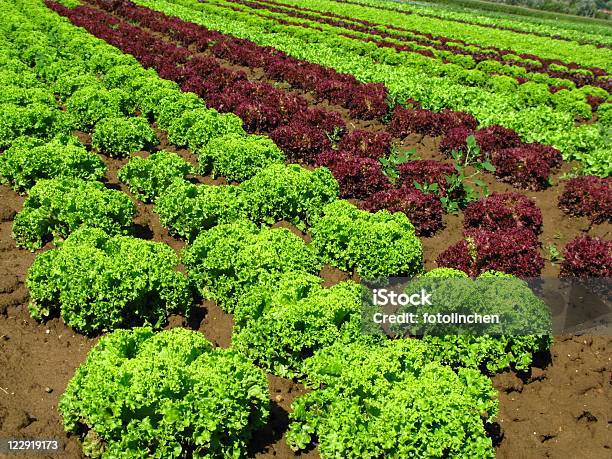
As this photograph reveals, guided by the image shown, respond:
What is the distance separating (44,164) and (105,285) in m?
4.89

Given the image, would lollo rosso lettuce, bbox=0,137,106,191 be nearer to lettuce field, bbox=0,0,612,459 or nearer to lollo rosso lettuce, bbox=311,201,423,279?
lettuce field, bbox=0,0,612,459

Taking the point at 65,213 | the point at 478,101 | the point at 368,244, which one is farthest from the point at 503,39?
the point at 65,213

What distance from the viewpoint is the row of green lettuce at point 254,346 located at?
5.20 meters

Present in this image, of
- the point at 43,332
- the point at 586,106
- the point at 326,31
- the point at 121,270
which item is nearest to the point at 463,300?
the point at 121,270

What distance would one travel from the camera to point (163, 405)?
515cm

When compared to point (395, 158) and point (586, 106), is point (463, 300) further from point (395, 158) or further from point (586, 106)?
point (586, 106)

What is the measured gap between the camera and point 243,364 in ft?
18.6

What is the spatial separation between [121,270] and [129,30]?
79.4 ft

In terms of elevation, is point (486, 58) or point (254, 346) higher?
point (486, 58)

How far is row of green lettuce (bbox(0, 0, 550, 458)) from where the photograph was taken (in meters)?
5.20

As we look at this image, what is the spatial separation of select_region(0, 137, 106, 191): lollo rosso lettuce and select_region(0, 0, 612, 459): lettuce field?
0.06 metres

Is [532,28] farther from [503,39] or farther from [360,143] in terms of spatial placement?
[360,143]

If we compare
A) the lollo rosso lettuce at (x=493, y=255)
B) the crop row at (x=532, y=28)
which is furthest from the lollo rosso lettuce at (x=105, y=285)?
the crop row at (x=532, y=28)

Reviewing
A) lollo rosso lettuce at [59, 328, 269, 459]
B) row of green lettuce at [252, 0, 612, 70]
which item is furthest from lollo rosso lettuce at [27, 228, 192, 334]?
row of green lettuce at [252, 0, 612, 70]
